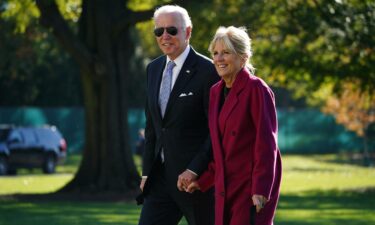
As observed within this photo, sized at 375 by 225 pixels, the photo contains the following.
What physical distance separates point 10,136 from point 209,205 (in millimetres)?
26257

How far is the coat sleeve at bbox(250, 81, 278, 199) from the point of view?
20.4 ft

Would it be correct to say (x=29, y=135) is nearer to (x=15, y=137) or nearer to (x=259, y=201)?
(x=15, y=137)

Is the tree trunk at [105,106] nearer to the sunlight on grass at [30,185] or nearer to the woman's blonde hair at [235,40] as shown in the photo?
the sunlight on grass at [30,185]

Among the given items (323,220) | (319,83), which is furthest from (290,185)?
(323,220)

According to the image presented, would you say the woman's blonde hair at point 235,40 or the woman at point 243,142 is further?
the woman's blonde hair at point 235,40

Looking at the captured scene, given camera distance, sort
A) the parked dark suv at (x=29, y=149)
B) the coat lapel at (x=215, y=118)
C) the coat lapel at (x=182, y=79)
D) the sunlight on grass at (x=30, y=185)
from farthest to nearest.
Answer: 1. the parked dark suv at (x=29, y=149)
2. the sunlight on grass at (x=30, y=185)
3. the coat lapel at (x=182, y=79)
4. the coat lapel at (x=215, y=118)

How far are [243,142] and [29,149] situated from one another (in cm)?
2745

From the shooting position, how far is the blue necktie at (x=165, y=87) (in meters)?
7.52

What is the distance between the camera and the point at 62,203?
18672mm

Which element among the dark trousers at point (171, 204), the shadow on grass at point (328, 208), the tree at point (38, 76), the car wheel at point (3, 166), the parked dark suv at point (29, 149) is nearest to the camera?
the dark trousers at point (171, 204)

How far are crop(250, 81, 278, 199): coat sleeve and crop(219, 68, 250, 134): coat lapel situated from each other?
0.11 m

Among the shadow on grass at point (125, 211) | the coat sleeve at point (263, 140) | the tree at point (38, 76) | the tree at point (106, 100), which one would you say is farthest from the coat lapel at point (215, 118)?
the tree at point (38, 76)

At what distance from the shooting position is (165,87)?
7.55 meters

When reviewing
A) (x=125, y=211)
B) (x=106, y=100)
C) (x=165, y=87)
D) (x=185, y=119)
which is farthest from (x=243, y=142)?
(x=106, y=100)
